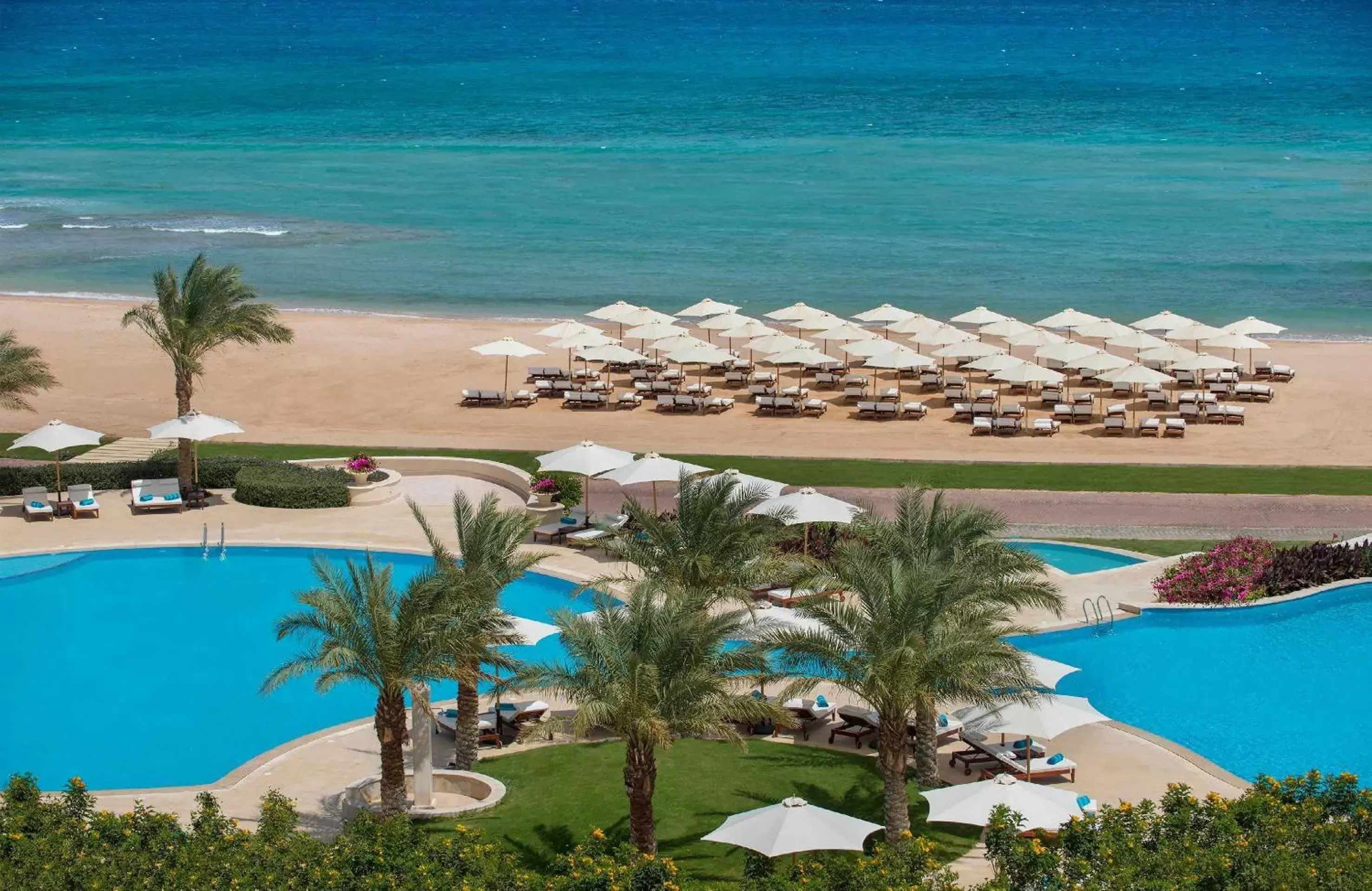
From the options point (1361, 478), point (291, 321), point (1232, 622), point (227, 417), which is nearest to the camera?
point (1232, 622)

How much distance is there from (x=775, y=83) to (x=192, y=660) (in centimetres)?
11912

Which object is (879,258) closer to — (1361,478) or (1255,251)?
(1255,251)

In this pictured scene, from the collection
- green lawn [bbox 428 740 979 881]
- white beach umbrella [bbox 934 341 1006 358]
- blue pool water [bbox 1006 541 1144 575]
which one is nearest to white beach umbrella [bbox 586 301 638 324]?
white beach umbrella [bbox 934 341 1006 358]

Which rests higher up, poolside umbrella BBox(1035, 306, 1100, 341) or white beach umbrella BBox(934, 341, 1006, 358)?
poolside umbrella BBox(1035, 306, 1100, 341)

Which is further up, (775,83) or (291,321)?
(775,83)

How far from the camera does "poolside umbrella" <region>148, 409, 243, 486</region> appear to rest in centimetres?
3366

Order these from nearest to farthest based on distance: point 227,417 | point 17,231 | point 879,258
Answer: point 227,417 < point 879,258 < point 17,231

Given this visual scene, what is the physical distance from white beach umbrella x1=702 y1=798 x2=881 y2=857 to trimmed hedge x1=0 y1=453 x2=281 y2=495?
19.5m

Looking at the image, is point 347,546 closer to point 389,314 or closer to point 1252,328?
point 1252,328

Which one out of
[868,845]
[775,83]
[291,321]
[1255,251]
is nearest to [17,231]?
[291,321]

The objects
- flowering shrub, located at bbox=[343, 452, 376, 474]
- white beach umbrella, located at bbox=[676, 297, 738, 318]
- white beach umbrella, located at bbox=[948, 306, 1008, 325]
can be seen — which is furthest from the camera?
white beach umbrella, located at bbox=[676, 297, 738, 318]

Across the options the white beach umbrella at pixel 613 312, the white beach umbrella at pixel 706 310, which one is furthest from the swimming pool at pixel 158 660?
the white beach umbrella at pixel 706 310

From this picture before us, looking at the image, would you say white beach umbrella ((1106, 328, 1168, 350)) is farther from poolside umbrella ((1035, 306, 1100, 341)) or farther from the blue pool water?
the blue pool water

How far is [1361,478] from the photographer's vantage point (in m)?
36.7
